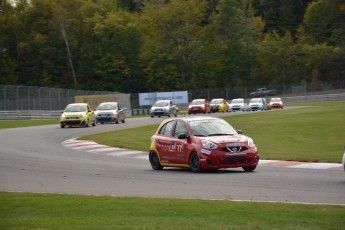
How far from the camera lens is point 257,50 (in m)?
116

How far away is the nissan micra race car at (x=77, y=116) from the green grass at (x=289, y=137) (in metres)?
5.09

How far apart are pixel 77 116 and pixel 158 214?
3633cm

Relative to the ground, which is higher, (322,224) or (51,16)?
(51,16)

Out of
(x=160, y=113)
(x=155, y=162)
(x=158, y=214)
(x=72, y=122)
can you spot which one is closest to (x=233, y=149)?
(x=155, y=162)

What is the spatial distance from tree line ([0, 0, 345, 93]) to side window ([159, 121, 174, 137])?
293 ft

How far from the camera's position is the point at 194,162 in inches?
760

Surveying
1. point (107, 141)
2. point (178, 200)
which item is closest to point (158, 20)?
point (107, 141)

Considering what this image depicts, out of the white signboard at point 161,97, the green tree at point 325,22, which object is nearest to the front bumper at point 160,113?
the white signboard at point 161,97

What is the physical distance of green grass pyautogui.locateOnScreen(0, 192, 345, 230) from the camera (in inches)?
386

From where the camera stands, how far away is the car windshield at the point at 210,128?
19675 mm

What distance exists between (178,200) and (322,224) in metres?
3.65

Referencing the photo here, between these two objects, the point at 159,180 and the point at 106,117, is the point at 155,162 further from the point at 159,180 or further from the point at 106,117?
the point at 106,117

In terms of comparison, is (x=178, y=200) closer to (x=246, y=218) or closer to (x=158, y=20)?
(x=246, y=218)

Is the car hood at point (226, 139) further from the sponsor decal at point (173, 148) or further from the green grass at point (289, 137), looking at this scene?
the green grass at point (289, 137)
